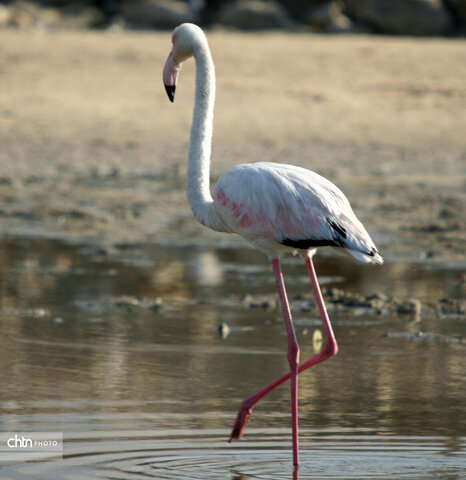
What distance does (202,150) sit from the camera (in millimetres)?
5395

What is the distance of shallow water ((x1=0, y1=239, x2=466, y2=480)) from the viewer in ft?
15.6

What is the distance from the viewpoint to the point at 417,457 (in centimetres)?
477

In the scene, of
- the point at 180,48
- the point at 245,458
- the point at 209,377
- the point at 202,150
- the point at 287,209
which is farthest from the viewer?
the point at 209,377

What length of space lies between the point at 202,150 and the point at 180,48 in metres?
0.52

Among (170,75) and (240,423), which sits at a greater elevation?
(170,75)

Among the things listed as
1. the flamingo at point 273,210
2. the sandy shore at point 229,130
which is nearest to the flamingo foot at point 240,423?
the flamingo at point 273,210

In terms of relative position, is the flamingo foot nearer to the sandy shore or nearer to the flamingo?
the flamingo

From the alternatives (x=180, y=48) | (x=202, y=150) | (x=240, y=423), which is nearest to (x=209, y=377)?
(x=240, y=423)

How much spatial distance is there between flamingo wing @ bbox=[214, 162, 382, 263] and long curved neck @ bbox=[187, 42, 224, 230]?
130 mm

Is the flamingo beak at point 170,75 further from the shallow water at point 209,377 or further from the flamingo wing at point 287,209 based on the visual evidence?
the shallow water at point 209,377

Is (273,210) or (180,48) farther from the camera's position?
(180,48)

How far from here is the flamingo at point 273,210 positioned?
505 cm

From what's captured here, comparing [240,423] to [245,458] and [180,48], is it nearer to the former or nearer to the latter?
[245,458]

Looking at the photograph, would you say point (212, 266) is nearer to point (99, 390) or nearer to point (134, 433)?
point (99, 390)
